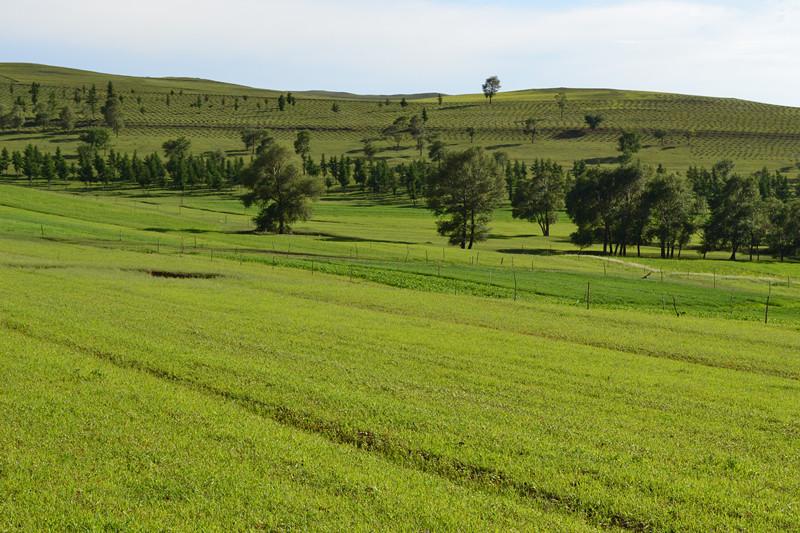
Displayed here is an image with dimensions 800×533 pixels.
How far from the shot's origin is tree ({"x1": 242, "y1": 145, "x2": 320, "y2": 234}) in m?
98.7

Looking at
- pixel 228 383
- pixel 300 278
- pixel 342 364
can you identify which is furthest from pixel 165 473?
pixel 300 278

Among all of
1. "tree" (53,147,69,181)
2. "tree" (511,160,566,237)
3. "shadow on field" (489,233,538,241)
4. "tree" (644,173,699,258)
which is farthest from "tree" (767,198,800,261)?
"tree" (53,147,69,181)

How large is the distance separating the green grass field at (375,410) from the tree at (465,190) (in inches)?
1970

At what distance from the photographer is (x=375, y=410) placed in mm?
19297

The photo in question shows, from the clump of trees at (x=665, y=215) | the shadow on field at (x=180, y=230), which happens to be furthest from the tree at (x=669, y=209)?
the shadow on field at (x=180, y=230)

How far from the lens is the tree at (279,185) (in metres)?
98.7

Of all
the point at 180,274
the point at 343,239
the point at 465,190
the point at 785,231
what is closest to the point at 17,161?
the point at 343,239

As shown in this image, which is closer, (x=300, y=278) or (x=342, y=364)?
(x=342, y=364)

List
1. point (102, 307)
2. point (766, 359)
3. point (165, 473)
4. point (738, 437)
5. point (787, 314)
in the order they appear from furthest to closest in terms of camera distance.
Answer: point (787, 314) < point (102, 307) < point (766, 359) < point (738, 437) < point (165, 473)

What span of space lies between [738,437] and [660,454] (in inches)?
129

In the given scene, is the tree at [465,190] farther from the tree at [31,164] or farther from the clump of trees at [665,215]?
the tree at [31,164]

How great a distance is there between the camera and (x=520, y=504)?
14.1 m

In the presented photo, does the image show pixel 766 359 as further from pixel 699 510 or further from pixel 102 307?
pixel 102 307

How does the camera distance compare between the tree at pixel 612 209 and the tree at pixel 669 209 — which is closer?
the tree at pixel 669 209
